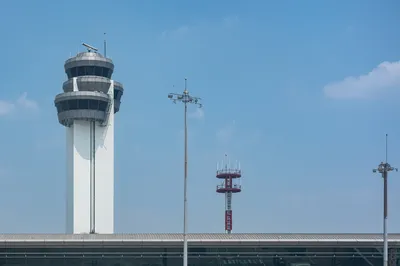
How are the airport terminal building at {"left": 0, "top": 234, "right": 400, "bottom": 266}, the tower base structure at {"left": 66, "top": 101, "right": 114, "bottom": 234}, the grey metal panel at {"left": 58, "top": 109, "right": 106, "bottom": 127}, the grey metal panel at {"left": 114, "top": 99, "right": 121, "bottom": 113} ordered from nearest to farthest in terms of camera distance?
the airport terminal building at {"left": 0, "top": 234, "right": 400, "bottom": 266} → the tower base structure at {"left": 66, "top": 101, "right": 114, "bottom": 234} → the grey metal panel at {"left": 58, "top": 109, "right": 106, "bottom": 127} → the grey metal panel at {"left": 114, "top": 99, "right": 121, "bottom": 113}

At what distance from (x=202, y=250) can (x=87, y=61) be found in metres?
44.8

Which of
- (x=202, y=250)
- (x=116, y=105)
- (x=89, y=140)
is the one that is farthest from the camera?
(x=116, y=105)

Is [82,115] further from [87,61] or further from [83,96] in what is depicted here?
[87,61]

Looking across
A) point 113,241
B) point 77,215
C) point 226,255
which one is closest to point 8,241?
point 113,241

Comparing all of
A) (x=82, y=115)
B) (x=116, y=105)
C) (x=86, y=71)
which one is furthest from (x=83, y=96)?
(x=116, y=105)

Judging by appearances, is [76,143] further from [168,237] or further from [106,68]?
[168,237]

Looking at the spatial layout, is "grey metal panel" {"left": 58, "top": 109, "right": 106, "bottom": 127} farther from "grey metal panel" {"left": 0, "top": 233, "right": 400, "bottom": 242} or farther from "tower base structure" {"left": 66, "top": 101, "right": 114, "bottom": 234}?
"grey metal panel" {"left": 0, "top": 233, "right": 400, "bottom": 242}

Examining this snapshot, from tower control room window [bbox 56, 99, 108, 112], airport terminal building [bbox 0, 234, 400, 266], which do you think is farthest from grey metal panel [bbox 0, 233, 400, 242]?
tower control room window [bbox 56, 99, 108, 112]

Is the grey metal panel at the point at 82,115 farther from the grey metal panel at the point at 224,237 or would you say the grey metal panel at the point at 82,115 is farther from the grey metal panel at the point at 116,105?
the grey metal panel at the point at 224,237

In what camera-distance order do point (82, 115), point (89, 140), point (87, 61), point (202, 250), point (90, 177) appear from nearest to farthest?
point (202, 250)
point (82, 115)
point (90, 177)
point (89, 140)
point (87, 61)

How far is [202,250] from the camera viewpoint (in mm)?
73750

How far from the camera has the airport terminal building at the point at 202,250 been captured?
73.3 meters

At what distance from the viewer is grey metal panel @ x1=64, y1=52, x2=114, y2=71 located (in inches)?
4331

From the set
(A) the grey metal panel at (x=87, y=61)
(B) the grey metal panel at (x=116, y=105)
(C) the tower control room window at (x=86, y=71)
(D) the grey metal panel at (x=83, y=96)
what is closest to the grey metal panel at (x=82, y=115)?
(D) the grey metal panel at (x=83, y=96)
